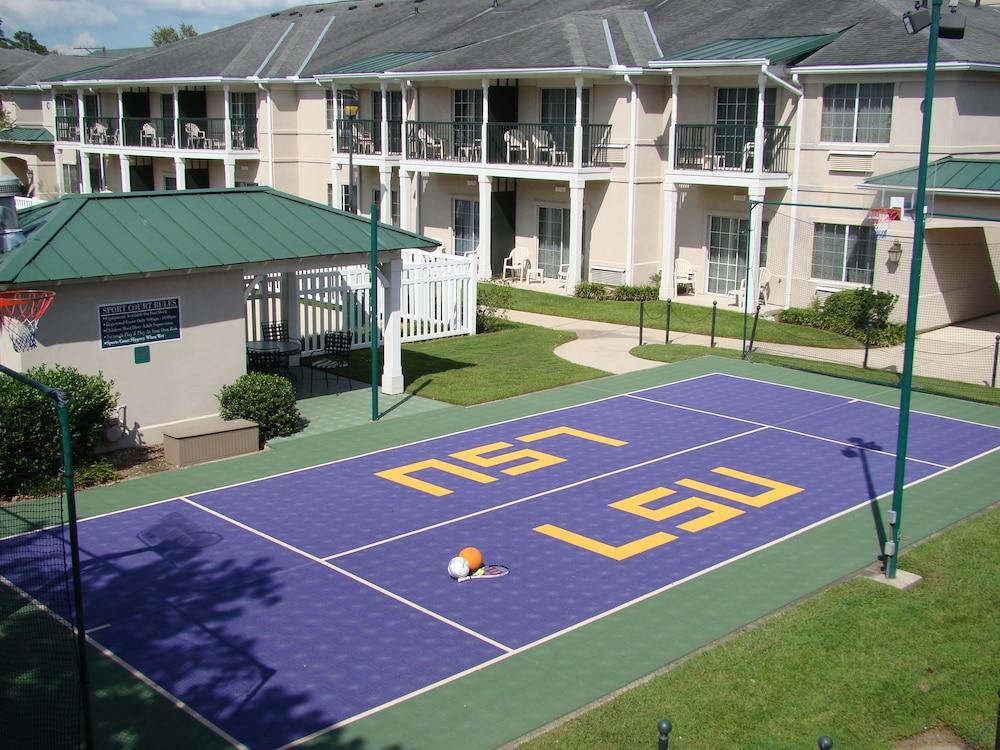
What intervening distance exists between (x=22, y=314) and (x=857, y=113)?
2120cm

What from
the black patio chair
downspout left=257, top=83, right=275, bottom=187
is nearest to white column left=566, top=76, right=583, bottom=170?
the black patio chair

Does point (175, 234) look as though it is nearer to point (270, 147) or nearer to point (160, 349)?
point (160, 349)

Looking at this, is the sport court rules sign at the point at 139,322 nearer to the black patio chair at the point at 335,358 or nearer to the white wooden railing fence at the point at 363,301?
the white wooden railing fence at the point at 363,301

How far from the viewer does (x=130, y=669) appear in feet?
34.1

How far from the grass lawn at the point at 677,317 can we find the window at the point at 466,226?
4543 mm

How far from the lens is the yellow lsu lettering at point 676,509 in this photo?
44.9 ft

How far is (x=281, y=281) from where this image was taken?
2269cm

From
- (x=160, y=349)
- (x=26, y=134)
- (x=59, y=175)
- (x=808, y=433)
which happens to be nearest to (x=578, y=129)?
(x=808, y=433)

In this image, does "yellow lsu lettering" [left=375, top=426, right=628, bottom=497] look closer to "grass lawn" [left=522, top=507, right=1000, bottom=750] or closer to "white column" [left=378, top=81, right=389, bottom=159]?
"grass lawn" [left=522, top=507, right=1000, bottom=750]

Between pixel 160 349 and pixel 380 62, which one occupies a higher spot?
pixel 380 62

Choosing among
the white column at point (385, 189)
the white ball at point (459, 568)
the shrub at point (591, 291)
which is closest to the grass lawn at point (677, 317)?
the shrub at point (591, 291)

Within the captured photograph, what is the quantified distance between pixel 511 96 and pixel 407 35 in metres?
9.69

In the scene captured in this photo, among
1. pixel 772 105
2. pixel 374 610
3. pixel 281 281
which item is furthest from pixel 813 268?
pixel 374 610

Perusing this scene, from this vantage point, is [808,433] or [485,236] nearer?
[808,433]
